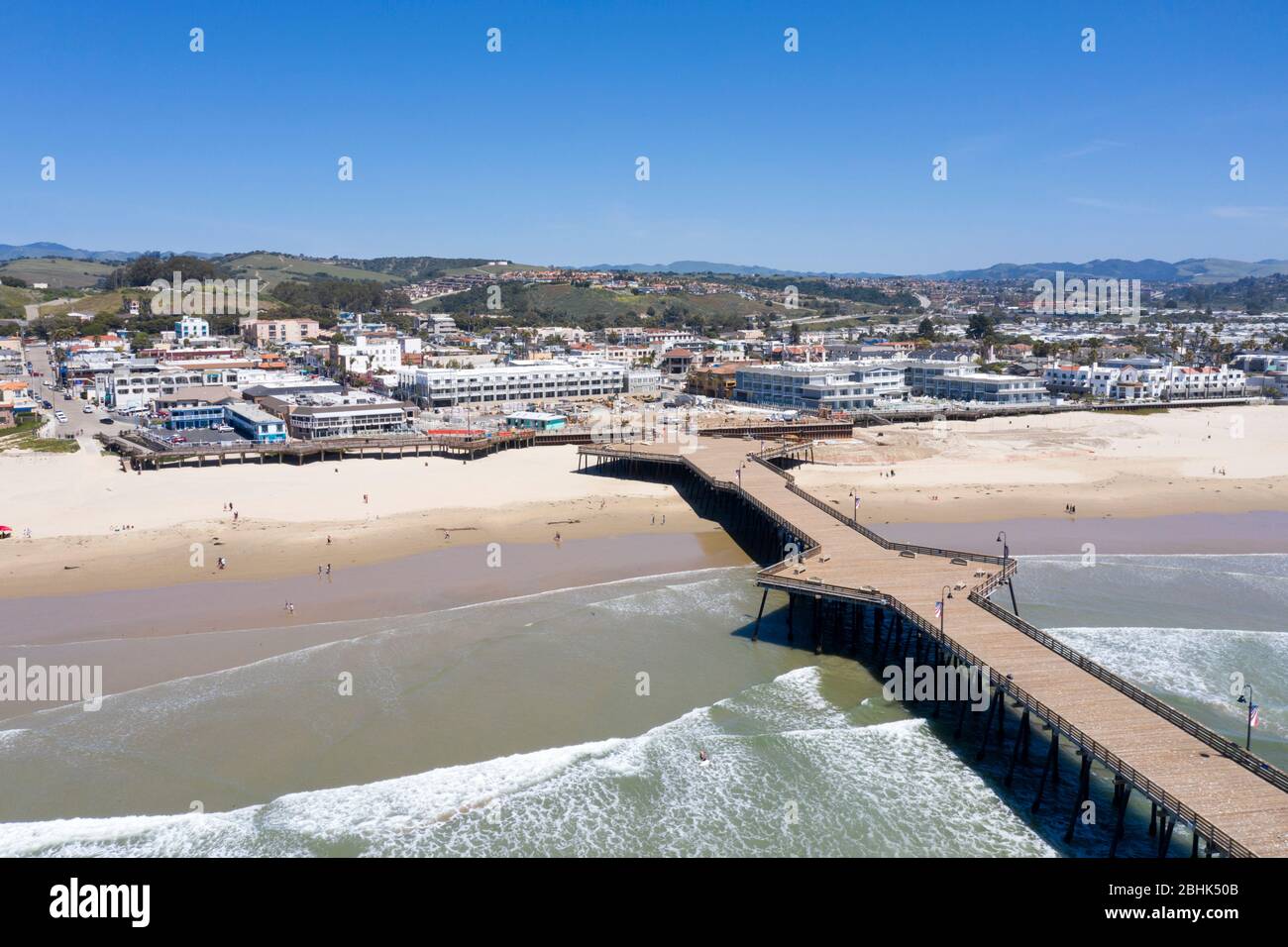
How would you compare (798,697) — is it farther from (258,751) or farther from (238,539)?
(238,539)

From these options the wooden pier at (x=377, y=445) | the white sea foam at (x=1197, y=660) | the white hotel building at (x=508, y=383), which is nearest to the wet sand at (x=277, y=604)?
the white sea foam at (x=1197, y=660)

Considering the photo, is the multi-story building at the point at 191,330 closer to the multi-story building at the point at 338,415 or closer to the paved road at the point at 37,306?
the paved road at the point at 37,306

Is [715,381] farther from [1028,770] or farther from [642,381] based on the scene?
[1028,770]

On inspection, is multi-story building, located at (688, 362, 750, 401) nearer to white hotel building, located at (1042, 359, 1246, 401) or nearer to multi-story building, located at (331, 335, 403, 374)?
white hotel building, located at (1042, 359, 1246, 401)

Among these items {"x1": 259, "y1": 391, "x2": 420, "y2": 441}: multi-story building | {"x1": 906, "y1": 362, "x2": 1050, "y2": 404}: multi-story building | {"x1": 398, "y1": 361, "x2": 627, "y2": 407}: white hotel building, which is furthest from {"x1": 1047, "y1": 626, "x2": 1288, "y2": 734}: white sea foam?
{"x1": 398, "y1": 361, "x2": 627, "y2": 407}: white hotel building

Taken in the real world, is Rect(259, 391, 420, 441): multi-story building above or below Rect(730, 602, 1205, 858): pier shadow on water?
above

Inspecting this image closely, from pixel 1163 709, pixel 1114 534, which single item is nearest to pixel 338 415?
pixel 1114 534
